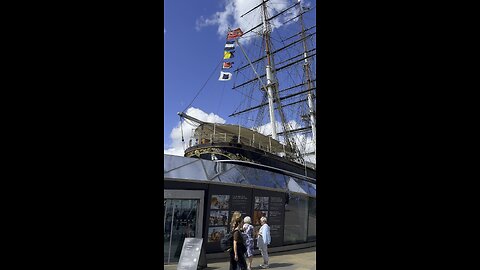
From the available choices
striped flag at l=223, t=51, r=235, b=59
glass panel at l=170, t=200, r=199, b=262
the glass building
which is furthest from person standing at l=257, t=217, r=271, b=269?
striped flag at l=223, t=51, r=235, b=59

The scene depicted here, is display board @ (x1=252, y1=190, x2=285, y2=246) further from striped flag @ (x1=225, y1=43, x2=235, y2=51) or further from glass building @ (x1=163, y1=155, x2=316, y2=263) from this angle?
striped flag @ (x1=225, y1=43, x2=235, y2=51)

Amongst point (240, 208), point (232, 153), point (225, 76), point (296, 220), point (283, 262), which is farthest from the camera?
point (225, 76)

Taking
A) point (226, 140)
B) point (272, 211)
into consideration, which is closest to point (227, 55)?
point (226, 140)

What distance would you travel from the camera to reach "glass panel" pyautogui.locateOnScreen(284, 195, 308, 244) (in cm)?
1102

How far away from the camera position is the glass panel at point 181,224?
25.8ft

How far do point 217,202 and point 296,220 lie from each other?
4168mm

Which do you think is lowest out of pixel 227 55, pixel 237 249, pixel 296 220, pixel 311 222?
pixel 311 222

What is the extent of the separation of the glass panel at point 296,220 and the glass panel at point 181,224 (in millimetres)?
3875

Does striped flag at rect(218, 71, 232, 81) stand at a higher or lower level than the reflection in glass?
higher

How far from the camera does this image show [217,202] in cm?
864

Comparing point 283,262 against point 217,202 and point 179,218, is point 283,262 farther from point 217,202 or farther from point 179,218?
point 179,218
